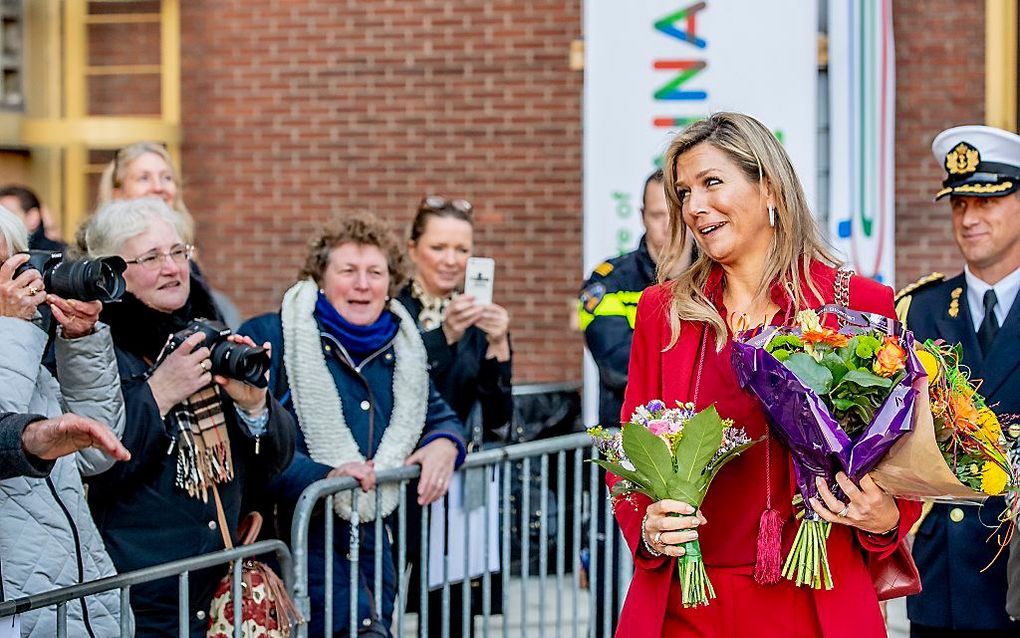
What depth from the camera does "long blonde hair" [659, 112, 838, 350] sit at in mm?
3246

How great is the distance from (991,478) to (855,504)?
0.34 m

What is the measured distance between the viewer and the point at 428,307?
5766mm

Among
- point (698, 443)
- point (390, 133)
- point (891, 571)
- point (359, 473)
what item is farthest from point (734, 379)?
point (390, 133)

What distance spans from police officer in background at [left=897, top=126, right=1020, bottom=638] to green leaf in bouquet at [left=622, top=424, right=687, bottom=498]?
1.66 meters

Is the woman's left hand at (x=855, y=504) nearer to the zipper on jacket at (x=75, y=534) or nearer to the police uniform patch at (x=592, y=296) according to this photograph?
the zipper on jacket at (x=75, y=534)

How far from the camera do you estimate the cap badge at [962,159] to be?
15.8 ft

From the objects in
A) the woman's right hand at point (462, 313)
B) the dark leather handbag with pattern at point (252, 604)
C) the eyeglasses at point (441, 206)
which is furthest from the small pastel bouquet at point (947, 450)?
the eyeglasses at point (441, 206)

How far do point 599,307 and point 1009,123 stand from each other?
4699 millimetres

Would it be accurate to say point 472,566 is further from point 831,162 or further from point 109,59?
point 109,59

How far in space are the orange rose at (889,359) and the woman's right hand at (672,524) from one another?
48cm

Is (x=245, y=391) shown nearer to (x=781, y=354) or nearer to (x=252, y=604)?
(x=252, y=604)

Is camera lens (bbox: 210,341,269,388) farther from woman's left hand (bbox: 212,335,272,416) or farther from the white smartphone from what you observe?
the white smartphone

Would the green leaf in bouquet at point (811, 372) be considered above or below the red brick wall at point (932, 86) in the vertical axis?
below

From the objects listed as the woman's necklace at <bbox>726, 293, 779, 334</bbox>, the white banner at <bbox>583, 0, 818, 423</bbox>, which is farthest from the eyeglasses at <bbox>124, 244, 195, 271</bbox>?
the white banner at <bbox>583, 0, 818, 423</bbox>
